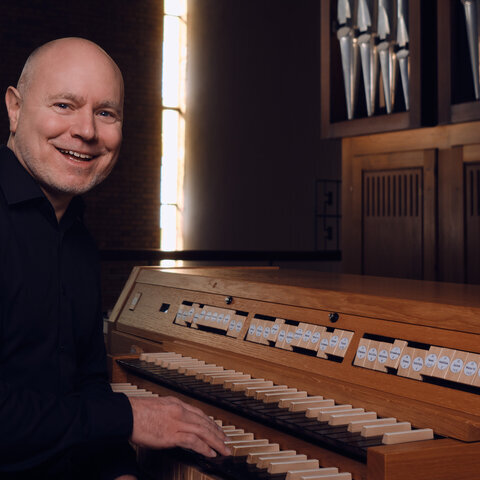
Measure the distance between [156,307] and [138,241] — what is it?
20.2ft

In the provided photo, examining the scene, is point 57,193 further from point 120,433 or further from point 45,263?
point 120,433

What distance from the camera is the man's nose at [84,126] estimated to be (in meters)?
1.45

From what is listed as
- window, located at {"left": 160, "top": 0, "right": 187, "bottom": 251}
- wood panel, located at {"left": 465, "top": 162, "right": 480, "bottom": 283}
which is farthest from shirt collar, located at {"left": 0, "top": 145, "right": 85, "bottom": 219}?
window, located at {"left": 160, "top": 0, "right": 187, "bottom": 251}

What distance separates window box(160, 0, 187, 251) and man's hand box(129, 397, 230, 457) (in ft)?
25.7

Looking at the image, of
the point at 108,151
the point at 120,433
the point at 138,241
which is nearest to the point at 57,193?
the point at 108,151

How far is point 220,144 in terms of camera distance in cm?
901

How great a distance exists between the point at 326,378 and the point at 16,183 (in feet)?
2.80

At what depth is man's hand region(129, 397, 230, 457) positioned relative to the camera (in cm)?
140

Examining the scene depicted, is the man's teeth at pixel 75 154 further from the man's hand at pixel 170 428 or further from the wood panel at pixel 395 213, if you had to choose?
the wood panel at pixel 395 213

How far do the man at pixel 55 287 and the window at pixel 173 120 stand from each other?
7.69 meters

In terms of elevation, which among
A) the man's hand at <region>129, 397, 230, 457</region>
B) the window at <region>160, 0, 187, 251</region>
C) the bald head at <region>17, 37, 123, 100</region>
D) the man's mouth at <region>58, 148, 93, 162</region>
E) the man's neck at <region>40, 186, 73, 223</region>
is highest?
the window at <region>160, 0, 187, 251</region>

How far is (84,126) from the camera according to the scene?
145 cm

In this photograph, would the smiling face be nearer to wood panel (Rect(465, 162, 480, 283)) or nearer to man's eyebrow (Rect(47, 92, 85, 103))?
man's eyebrow (Rect(47, 92, 85, 103))

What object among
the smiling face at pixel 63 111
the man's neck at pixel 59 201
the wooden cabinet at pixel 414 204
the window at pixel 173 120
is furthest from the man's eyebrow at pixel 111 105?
the window at pixel 173 120
